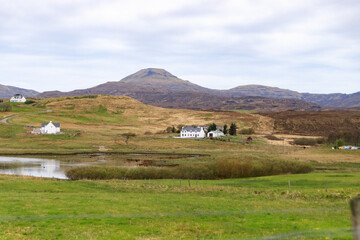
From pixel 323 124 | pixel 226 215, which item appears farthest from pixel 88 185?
pixel 323 124

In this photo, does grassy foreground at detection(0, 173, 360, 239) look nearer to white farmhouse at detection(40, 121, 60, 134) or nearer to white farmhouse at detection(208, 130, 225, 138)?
white farmhouse at detection(40, 121, 60, 134)

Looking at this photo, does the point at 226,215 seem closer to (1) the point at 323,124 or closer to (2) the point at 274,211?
(2) the point at 274,211

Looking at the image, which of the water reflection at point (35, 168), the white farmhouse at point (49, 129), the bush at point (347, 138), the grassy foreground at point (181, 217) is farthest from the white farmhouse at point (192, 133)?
the grassy foreground at point (181, 217)

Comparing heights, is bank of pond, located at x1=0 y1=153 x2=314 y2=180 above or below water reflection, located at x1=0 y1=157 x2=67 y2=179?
above

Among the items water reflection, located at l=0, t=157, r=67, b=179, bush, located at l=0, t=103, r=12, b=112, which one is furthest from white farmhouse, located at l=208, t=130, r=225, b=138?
bush, located at l=0, t=103, r=12, b=112

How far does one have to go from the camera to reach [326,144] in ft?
452

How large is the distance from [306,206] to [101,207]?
1539cm

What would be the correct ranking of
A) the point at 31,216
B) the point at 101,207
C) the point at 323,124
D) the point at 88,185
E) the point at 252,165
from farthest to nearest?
the point at 323,124
the point at 252,165
the point at 88,185
the point at 101,207
the point at 31,216

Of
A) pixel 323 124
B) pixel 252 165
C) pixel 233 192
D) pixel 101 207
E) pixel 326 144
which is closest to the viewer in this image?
pixel 101 207

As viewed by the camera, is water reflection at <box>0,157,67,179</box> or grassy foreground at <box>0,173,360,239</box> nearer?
grassy foreground at <box>0,173,360,239</box>

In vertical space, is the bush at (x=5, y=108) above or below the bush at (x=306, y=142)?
above

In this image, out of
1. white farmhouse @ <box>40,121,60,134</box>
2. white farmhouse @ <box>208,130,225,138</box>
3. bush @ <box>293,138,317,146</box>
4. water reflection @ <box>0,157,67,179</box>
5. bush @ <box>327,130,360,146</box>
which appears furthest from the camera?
white farmhouse @ <box>208,130,225,138</box>

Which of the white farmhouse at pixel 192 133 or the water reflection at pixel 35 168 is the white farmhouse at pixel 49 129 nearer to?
the white farmhouse at pixel 192 133

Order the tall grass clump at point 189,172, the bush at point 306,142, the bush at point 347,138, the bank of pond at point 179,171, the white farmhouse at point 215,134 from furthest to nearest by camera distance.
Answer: the white farmhouse at point 215,134, the bush at point 306,142, the bush at point 347,138, the bank of pond at point 179,171, the tall grass clump at point 189,172
